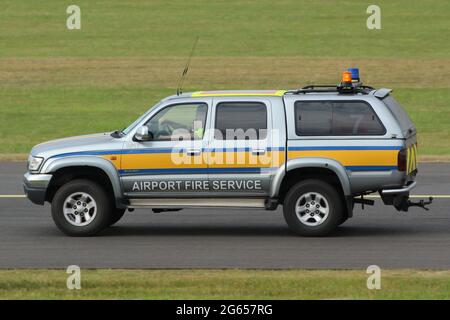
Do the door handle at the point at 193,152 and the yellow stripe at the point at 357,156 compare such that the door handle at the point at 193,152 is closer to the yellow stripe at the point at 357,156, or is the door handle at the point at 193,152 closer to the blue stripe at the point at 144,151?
the blue stripe at the point at 144,151

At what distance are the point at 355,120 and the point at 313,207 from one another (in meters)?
1.20

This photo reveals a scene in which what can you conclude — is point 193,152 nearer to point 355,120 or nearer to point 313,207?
point 313,207

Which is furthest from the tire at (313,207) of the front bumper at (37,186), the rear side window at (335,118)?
the front bumper at (37,186)

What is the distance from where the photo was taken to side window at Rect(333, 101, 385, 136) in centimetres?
1505

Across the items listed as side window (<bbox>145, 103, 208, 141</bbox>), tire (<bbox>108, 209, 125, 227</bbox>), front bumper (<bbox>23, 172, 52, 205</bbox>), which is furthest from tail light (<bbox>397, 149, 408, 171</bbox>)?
front bumper (<bbox>23, 172, 52, 205</bbox>)

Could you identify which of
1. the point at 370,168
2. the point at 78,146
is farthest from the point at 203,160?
the point at 370,168

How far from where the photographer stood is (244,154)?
15078 mm

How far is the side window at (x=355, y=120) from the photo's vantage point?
1505 centimetres

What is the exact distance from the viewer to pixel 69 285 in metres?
12.1

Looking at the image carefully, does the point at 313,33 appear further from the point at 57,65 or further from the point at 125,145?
the point at 125,145

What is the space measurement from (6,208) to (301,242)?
535cm

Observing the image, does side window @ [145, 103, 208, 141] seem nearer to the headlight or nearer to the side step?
the side step

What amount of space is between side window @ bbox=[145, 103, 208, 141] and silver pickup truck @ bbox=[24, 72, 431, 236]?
1cm
